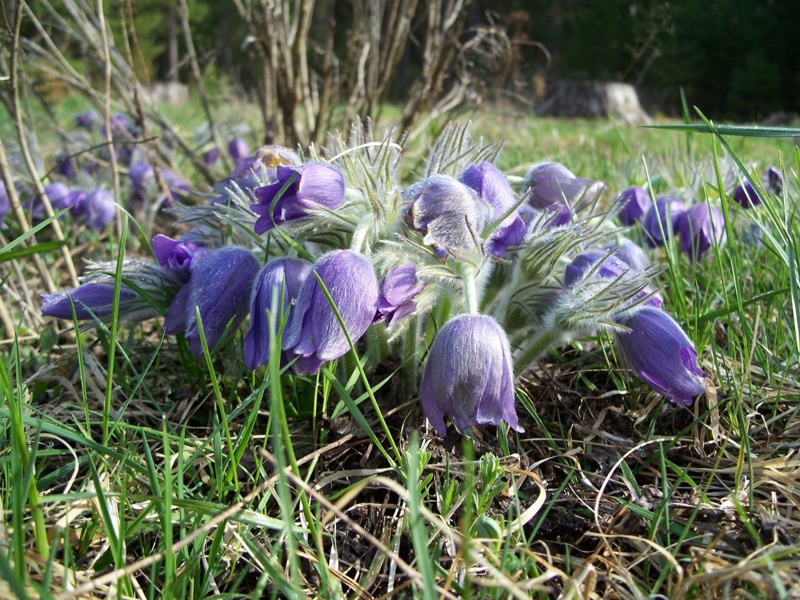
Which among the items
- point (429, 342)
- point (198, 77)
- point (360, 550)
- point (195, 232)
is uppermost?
point (198, 77)

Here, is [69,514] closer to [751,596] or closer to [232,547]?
[232,547]

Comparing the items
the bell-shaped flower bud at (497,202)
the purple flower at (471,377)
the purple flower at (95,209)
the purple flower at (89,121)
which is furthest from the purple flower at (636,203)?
the purple flower at (89,121)

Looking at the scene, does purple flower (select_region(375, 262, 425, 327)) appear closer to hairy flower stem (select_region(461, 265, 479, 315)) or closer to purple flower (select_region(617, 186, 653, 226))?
hairy flower stem (select_region(461, 265, 479, 315))

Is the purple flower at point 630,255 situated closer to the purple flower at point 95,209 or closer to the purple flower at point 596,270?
the purple flower at point 596,270

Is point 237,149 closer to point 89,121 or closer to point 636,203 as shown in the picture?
point 89,121

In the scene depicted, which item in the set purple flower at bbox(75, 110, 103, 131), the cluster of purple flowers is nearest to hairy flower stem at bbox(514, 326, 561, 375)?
the cluster of purple flowers

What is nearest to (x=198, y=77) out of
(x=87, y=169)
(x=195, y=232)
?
(x=87, y=169)
